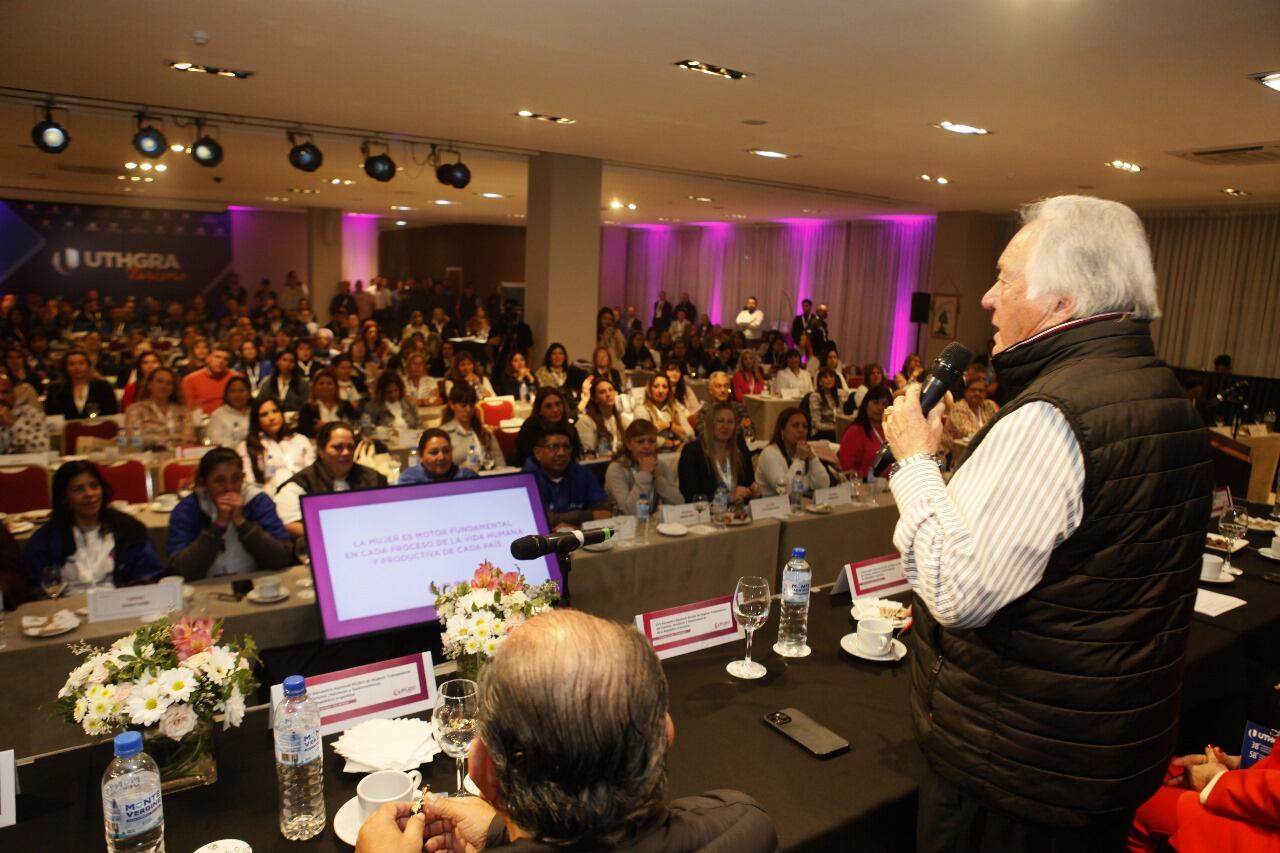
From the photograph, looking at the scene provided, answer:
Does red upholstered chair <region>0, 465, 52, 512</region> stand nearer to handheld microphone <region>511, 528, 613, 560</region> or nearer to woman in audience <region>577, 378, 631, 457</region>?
woman in audience <region>577, 378, 631, 457</region>

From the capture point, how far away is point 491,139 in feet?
25.3

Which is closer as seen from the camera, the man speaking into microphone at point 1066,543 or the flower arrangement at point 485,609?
the man speaking into microphone at point 1066,543

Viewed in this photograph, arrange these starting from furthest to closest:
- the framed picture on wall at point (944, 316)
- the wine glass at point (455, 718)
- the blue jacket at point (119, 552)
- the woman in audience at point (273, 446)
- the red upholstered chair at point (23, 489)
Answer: the framed picture on wall at point (944, 316) < the woman in audience at point (273, 446) < the red upholstered chair at point (23, 489) < the blue jacket at point (119, 552) < the wine glass at point (455, 718)

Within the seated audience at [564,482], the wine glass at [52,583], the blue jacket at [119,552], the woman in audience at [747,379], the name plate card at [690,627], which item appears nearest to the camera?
the name plate card at [690,627]

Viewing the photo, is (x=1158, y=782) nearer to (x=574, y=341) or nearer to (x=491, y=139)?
(x=491, y=139)

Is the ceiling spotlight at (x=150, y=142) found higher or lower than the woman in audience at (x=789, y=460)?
higher

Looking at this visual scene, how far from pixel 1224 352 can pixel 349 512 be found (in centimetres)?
1277

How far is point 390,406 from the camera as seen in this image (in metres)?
6.93

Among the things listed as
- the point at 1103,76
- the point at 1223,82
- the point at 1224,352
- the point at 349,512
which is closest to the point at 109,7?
the point at 349,512

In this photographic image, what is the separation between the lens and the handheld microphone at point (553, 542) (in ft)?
5.17

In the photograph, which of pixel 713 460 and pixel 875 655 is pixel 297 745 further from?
pixel 713 460

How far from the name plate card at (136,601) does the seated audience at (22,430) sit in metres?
3.71

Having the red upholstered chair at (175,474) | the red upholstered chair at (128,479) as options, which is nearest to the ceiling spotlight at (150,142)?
the red upholstered chair at (128,479)

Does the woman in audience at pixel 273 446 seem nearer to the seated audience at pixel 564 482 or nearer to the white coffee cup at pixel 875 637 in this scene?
the seated audience at pixel 564 482
